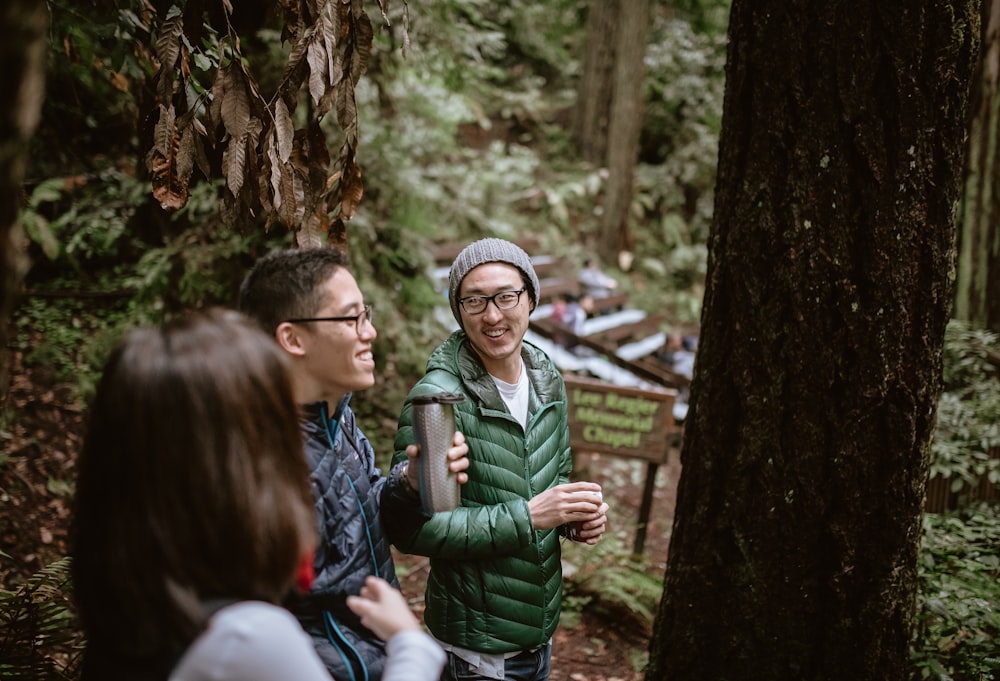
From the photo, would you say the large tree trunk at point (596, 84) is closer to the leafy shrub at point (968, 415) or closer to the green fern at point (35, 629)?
the leafy shrub at point (968, 415)

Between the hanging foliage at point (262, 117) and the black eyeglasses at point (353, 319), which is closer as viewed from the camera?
the black eyeglasses at point (353, 319)

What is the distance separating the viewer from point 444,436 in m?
1.63

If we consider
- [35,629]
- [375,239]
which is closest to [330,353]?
[35,629]

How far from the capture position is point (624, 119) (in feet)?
43.0

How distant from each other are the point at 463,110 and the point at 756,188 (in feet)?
21.9

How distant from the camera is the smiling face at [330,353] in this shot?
5.33 feet

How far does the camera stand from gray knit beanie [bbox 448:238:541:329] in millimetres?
2152

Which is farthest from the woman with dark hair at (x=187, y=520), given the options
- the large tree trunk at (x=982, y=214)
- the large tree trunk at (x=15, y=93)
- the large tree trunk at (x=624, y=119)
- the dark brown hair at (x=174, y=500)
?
the large tree trunk at (x=624, y=119)

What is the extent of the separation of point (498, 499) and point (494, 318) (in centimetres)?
56

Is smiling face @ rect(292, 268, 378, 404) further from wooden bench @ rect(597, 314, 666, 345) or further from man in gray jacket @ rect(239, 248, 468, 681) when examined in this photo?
wooden bench @ rect(597, 314, 666, 345)

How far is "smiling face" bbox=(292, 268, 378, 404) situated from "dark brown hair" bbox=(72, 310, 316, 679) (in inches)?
20.7

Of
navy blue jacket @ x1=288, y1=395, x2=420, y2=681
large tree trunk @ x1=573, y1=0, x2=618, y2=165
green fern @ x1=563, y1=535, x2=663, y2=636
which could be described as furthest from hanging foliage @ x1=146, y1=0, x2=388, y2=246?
large tree trunk @ x1=573, y1=0, x2=618, y2=165

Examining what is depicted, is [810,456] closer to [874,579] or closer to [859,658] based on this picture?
[874,579]

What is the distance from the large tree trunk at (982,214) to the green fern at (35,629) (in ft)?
23.0
